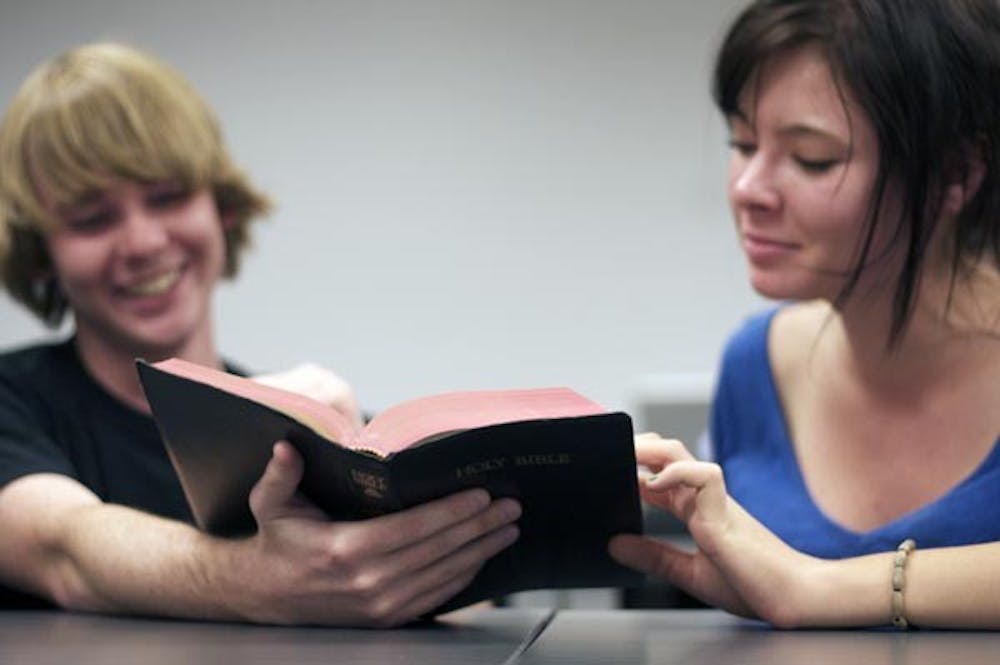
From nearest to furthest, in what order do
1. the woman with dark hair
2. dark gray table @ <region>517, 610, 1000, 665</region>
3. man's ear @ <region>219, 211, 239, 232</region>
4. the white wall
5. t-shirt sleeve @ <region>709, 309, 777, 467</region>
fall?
dark gray table @ <region>517, 610, 1000, 665</region> < the woman with dark hair < t-shirt sleeve @ <region>709, 309, 777, 467</region> < man's ear @ <region>219, 211, 239, 232</region> < the white wall

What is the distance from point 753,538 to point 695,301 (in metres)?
3.03

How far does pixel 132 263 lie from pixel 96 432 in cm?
23

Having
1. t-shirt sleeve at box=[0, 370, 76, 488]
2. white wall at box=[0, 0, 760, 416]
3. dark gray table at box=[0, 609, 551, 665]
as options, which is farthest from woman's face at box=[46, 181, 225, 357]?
white wall at box=[0, 0, 760, 416]

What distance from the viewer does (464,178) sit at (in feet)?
14.5

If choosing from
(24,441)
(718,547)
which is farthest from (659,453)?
(24,441)

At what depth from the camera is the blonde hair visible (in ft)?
6.31

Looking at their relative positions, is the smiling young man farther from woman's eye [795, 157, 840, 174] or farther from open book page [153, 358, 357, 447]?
woman's eye [795, 157, 840, 174]

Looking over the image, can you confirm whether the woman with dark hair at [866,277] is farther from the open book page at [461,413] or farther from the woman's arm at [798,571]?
the open book page at [461,413]

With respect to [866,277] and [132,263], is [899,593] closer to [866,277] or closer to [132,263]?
[866,277]

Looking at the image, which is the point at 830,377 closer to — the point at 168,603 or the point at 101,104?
the point at 168,603

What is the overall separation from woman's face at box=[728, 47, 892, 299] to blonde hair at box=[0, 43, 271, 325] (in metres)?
0.79

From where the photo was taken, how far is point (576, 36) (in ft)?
14.2

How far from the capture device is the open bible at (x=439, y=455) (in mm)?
1171

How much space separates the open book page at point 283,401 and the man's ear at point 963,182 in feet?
2.26
